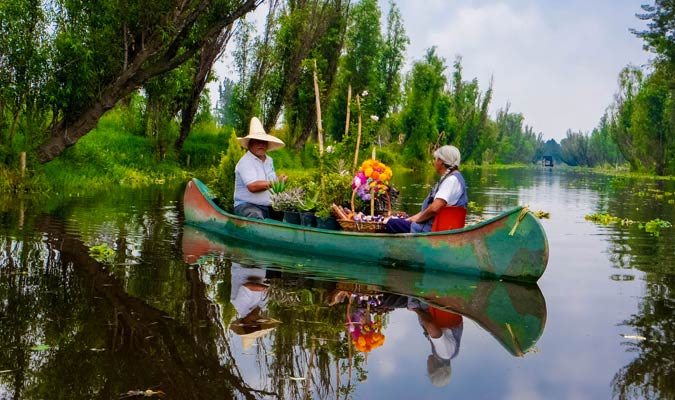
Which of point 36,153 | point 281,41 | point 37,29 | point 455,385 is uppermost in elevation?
point 281,41

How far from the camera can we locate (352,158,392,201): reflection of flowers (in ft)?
31.2

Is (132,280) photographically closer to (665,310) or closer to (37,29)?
(665,310)

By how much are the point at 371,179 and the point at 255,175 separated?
2034mm

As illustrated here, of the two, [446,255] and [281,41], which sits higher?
[281,41]

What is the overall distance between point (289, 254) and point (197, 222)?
3.09 m

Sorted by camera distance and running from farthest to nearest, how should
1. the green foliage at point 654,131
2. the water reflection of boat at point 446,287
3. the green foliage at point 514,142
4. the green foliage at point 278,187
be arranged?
the green foliage at point 514,142 → the green foliage at point 654,131 → the green foliage at point 278,187 → the water reflection of boat at point 446,287

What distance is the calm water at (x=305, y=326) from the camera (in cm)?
460

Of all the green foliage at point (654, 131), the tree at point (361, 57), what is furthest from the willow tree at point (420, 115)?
the green foliage at point (654, 131)

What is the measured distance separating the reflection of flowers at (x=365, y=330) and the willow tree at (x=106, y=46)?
11.2 m

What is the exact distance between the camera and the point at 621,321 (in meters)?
6.64

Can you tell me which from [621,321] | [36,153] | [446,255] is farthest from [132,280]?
[36,153]

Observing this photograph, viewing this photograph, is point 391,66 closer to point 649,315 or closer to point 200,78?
point 200,78

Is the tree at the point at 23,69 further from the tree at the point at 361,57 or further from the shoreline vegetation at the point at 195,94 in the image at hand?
the tree at the point at 361,57

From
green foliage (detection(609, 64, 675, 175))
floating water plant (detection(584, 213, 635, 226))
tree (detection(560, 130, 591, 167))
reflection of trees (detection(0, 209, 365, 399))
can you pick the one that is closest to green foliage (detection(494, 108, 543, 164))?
tree (detection(560, 130, 591, 167))
